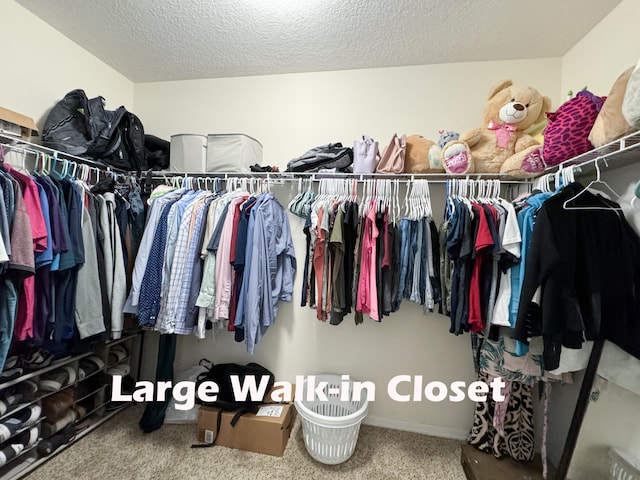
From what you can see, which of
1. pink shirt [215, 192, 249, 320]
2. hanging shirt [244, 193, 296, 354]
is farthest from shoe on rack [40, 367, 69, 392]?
hanging shirt [244, 193, 296, 354]

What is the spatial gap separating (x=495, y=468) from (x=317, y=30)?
2.80 meters

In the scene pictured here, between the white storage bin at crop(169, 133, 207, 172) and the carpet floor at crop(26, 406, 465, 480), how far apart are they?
1.84m

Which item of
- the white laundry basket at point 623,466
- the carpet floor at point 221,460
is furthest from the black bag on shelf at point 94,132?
→ the white laundry basket at point 623,466

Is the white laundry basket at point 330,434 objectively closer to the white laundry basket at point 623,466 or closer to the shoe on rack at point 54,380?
the white laundry basket at point 623,466

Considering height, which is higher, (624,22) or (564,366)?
(624,22)

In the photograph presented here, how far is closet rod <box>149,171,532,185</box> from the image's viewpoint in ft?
5.51

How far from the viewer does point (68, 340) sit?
151 cm

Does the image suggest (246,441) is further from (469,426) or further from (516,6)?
(516,6)

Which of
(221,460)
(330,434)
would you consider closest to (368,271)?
(330,434)

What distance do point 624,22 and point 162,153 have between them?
288 cm

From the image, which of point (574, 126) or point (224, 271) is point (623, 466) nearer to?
point (574, 126)

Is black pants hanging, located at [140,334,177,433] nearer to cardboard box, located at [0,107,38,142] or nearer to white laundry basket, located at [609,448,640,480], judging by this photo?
cardboard box, located at [0,107,38,142]

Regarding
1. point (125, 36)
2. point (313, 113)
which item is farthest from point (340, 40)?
point (125, 36)

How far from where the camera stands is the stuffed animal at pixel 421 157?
1.67 meters
